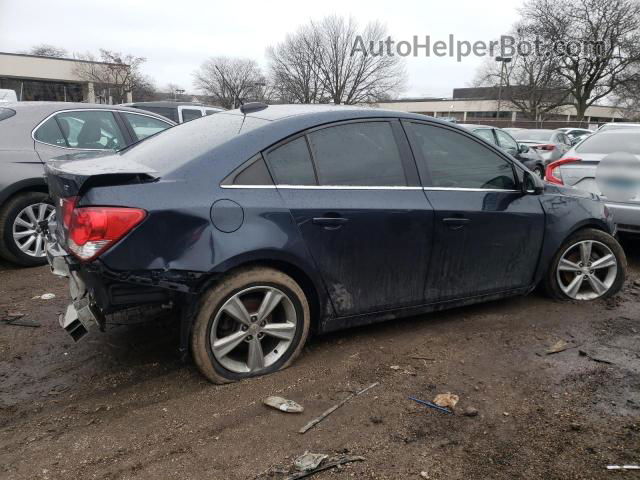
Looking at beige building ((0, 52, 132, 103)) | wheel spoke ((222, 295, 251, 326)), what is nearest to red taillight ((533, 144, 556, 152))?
wheel spoke ((222, 295, 251, 326))

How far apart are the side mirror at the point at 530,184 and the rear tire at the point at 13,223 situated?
451 cm

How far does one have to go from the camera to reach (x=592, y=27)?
37.7 meters

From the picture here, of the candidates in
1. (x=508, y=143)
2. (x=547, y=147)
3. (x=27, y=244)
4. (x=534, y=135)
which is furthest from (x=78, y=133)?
(x=534, y=135)

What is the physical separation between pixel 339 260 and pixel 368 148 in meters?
0.77

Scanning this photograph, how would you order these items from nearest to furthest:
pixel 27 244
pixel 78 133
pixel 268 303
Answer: pixel 268 303, pixel 27 244, pixel 78 133

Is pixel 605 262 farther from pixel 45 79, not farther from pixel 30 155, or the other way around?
pixel 45 79

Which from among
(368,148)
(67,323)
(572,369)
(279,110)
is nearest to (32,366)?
(67,323)

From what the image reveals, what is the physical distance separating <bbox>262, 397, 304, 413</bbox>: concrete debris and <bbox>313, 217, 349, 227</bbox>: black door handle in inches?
39.9

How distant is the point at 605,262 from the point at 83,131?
540 centimetres

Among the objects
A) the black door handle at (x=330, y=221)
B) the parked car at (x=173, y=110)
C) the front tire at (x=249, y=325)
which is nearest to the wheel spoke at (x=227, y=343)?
the front tire at (x=249, y=325)

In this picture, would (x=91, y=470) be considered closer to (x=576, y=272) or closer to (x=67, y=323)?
(x=67, y=323)

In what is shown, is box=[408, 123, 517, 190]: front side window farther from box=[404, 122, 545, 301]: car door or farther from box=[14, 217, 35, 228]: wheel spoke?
box=[14, 217, 35, 228]: wheel spoke

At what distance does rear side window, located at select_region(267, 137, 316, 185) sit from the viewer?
2930mm

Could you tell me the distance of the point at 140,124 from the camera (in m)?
6.08
